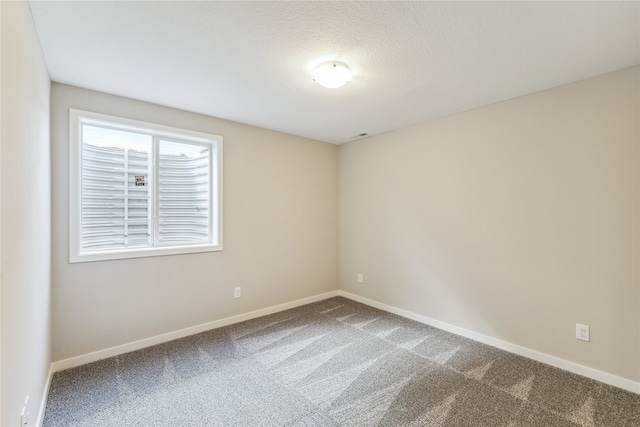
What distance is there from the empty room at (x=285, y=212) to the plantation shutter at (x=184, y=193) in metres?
0.02

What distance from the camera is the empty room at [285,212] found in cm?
166

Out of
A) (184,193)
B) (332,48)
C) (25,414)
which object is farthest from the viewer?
(184,193)

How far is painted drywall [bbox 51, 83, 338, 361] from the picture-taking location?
2428 mm

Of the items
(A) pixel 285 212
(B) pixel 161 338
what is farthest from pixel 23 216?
(A) pixel 285 212

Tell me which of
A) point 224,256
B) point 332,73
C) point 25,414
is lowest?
point 25,414

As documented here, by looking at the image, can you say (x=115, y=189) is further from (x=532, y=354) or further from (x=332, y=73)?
(x=532, y=354)

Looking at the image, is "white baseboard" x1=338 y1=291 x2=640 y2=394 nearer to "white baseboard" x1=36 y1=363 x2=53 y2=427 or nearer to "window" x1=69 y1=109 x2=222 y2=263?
"window" x1=69 y1=109 x2=222 y2=263

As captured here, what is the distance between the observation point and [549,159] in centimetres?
249

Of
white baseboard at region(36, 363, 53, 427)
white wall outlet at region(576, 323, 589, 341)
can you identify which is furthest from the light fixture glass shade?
white baseboard at region(36, 363, 53, 427)

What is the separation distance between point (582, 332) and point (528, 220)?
3.21ft

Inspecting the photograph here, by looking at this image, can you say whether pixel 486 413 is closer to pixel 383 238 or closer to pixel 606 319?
pixel 606 319

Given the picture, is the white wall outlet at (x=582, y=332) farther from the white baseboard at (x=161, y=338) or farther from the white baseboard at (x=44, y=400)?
the white baseboard at (x=44, y=400)

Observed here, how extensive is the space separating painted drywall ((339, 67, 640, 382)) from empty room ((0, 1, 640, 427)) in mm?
18

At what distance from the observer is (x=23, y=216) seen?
1467 mm
